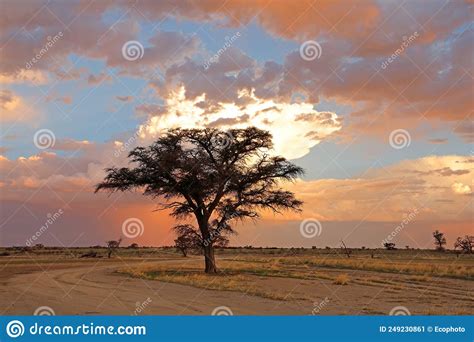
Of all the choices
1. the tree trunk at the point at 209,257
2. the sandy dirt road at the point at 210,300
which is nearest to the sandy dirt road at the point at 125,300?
the sandy dirt road at the point at 210,300

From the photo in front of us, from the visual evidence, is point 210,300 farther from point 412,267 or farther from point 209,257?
point 412,267

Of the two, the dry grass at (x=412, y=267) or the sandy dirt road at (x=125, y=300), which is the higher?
the dry grass at (x=412, y=267)

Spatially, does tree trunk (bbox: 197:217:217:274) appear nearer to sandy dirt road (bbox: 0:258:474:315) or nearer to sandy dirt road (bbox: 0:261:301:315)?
sandy dirt road (bbox: 0:258:474:315)

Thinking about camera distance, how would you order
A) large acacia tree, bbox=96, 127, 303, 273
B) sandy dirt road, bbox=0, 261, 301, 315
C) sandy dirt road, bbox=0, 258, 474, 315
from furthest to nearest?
large acacia tree, bbox=96, 127, 303, 273, sandy dirt road, bbox=0, 258, 474, 315, sandy dirt road, bbox=0, 261, 301, 315

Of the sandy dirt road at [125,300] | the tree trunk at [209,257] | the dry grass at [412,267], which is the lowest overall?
the sandy dirt road at [125,300]

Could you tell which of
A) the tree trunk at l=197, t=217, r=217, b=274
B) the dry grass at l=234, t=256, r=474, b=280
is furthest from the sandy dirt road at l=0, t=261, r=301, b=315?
the dry grass at l=234, t=256, r=474, b=280

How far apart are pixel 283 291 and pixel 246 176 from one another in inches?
469

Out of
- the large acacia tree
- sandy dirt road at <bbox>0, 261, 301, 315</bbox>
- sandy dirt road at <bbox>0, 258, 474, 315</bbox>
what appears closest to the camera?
sandy dirt road at <bbox>0, 261, 301, 315</bbox>

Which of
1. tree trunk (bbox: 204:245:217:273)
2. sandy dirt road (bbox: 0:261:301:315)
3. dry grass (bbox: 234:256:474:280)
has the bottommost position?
sandy dirt road (bbox: 0:261:301:315)

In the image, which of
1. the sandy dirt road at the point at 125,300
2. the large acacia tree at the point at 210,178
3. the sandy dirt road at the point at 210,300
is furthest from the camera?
the large acacia tree at the point at 210,178

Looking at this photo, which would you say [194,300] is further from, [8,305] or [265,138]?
[265,138]

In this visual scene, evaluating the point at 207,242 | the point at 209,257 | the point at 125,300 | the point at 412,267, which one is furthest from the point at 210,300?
the point at 412,267

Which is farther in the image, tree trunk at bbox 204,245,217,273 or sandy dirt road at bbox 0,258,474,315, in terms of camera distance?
tree trunk at bbox 204,245,217,273

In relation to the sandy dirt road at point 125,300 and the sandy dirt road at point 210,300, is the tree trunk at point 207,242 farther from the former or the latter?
the sandy dirt road at point 125,300
